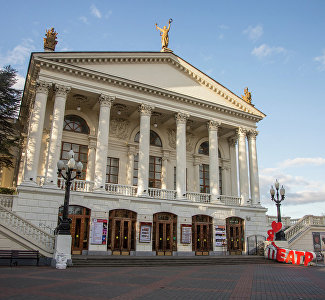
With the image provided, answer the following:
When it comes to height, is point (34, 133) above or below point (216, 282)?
above

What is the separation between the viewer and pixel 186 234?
23344 millimetres

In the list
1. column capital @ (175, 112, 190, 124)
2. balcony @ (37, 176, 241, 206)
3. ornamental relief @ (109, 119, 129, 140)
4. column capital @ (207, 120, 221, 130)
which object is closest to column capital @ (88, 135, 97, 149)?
ornamental relief @ (109, 119, 129, 140)

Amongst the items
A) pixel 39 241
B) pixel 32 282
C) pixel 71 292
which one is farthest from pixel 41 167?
pixel 71 292

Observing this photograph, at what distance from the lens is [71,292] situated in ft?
28.3

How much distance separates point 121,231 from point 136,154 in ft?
24.3

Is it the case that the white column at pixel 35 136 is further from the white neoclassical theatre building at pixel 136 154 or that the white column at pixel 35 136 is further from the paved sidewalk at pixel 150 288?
the paved sidewalk at pixel 150 288

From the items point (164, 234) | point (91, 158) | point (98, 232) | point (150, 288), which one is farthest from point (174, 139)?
point (150, 288)

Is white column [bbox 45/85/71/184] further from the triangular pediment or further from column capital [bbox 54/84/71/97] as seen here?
the triangular pediment

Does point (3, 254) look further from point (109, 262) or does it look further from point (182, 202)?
point (182, 202)

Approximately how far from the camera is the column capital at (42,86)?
21369 mm

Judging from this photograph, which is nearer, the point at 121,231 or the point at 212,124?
the point at 121,231

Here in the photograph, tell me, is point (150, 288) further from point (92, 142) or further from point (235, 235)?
point (235, 235)

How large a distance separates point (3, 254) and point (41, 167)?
9027 millimetres

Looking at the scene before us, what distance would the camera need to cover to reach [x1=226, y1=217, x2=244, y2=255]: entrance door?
25.4 meters
